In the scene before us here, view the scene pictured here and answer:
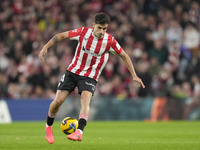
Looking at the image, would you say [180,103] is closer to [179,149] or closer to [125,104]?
[125,104]

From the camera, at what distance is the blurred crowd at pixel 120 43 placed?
607 inches

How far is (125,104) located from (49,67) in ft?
11.1

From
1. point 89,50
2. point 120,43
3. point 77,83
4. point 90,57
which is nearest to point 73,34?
point 89,50

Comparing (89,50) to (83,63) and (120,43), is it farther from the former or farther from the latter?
(120,43)

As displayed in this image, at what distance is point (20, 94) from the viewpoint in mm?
15492

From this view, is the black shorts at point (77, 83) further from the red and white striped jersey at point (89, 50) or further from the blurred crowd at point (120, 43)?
the blurred crowd at point (120, 43)

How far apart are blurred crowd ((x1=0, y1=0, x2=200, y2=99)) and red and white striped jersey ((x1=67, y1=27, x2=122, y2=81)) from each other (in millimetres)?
7997

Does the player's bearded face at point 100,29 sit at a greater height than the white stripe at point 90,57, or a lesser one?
greater

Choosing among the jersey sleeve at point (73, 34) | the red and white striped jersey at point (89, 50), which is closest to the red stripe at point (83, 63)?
the red and white striped jersey at point (89, 50)

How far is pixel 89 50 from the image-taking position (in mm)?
7016

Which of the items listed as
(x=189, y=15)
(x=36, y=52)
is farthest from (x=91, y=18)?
(x=189, y=15)

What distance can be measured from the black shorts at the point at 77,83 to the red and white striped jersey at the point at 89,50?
75 millimetres

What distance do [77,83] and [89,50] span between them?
2.02 ft

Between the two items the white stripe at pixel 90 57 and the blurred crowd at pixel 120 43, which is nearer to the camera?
the white stripe at pixel 90 57
